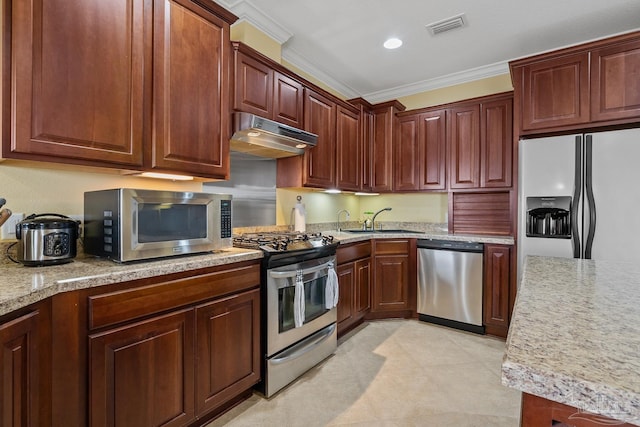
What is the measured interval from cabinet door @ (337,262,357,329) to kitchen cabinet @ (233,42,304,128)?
1.39 metres

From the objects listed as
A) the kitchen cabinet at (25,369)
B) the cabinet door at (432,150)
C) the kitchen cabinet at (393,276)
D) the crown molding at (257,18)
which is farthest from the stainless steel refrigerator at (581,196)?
the kitchen cabinet at (25,369)

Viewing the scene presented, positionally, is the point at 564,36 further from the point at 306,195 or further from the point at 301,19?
the point at 306,195

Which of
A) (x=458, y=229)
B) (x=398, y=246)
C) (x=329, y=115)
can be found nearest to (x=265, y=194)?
(x=329, y=115)

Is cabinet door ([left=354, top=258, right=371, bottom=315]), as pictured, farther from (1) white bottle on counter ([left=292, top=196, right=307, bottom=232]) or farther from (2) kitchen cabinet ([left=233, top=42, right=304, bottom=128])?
(2) kitchen cabinet ([left=233, top=42, right=304, bottom=128])

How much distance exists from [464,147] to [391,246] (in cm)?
136

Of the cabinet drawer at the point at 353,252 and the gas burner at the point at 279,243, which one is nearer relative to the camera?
the gas burner at the point at 279,243

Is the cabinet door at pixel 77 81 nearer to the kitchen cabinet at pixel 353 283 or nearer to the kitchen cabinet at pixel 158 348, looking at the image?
the kitchen cabinet at pixel 158 348

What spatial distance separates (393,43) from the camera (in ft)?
9.99

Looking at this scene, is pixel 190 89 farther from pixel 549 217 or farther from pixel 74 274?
pixel 549 217

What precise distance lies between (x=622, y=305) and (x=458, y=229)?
287 centimetres

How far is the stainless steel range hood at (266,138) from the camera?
2.20 metres

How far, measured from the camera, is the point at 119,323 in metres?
1.36

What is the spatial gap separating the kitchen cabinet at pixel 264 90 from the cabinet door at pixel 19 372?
1.72 meters

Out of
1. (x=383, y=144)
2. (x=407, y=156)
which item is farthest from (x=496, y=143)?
(x=383, y=144)
